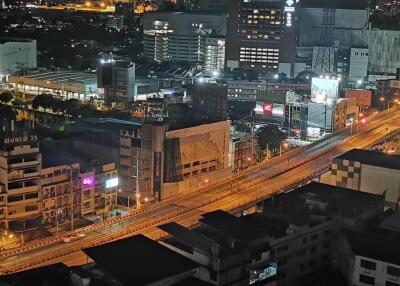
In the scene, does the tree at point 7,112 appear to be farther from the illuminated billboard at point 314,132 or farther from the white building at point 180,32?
the white building at point 180,32

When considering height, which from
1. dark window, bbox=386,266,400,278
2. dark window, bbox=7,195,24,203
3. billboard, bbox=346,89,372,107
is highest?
billboard, bbox=346,89,372,107

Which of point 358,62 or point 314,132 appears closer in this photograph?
point 314,132

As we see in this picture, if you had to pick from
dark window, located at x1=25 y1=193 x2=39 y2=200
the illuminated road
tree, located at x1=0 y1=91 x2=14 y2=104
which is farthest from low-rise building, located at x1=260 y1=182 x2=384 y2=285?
tree, located at x1=0 y1=91 x2=14 y2=104

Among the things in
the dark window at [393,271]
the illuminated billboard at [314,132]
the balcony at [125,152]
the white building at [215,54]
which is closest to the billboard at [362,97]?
the illuminated billboard at [314,132]

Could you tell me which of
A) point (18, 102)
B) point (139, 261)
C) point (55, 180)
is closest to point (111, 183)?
point (55, 180)

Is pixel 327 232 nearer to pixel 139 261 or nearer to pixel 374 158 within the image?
pixel 139 261

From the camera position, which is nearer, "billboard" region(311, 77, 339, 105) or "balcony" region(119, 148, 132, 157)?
"balcony" region(119, 148, 132, 157)

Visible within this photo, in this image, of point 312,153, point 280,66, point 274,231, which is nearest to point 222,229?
point 274,231

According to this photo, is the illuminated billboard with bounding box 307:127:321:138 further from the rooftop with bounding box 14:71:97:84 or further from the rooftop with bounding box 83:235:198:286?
the rooftop with bounding box 83:235:198:286
